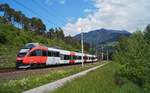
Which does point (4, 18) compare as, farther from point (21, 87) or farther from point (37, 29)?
point (21, 87)

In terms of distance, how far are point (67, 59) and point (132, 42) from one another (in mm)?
36107

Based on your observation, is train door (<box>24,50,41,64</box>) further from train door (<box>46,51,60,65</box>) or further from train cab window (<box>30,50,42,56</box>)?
train door (<box>46,51,60,65</box>)

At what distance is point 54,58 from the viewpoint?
55.0 metres

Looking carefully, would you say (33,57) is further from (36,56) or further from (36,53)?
(36,53)

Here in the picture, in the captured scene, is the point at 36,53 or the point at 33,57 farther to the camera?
the point at 36,53

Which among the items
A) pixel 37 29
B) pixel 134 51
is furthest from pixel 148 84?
pixel 37 29

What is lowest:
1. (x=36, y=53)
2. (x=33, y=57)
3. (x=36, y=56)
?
(x=33, y=57)

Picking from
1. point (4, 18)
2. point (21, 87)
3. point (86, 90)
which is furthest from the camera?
point (4, 18)

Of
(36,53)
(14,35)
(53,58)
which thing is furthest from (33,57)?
(14,35)

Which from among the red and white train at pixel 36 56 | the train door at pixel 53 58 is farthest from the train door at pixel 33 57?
the train door at pixel 53 58

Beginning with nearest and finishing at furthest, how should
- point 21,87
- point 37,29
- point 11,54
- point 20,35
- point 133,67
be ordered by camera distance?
point 21,87 → point 133,67 → point 11,54 → point 20,35 → point 37,29

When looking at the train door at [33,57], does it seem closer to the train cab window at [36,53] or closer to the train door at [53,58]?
the train cab window at [36,53]

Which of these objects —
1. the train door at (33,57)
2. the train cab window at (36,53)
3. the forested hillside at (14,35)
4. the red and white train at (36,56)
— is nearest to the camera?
the red and white train at (36,56)

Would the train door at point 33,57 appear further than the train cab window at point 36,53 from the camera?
No
